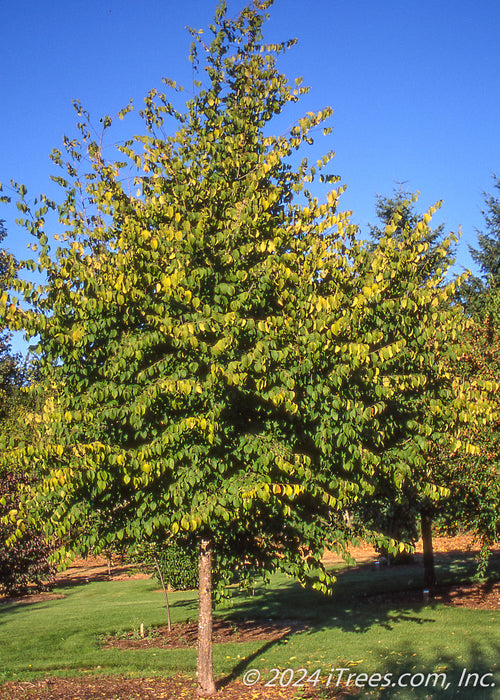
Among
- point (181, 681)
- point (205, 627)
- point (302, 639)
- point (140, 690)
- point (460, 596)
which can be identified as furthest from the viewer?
point (460, 596)

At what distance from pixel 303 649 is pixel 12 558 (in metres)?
15.4

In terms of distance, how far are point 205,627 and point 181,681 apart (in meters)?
2.02

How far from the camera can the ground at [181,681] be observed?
9.63m

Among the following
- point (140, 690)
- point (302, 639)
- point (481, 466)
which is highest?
point (481, 466)

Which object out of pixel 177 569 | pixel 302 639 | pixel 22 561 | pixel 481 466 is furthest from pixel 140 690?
pixel 22 561

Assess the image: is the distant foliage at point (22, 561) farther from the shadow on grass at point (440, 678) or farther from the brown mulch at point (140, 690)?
the shadow on grass at point (440, 678)

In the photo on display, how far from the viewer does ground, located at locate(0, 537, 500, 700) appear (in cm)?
963

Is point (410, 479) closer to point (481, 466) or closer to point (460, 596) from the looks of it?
point (481, 466)

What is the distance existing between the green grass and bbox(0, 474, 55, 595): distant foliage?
1.49m

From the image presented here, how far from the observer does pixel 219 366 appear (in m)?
6.89

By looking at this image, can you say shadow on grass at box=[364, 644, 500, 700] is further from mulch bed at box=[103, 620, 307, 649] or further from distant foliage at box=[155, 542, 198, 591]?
distant foliage at box=[155, 542, 198, 591]

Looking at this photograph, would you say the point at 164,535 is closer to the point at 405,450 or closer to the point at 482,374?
the point at 405,450

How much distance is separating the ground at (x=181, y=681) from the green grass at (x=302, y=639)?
745 millimetres

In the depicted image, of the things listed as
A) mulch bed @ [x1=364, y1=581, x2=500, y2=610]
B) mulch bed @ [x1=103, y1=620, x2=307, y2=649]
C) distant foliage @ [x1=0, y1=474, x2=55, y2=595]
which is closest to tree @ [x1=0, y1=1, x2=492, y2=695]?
mulch bed @ [x1=103, y1=620, x2=307, y2=649]
